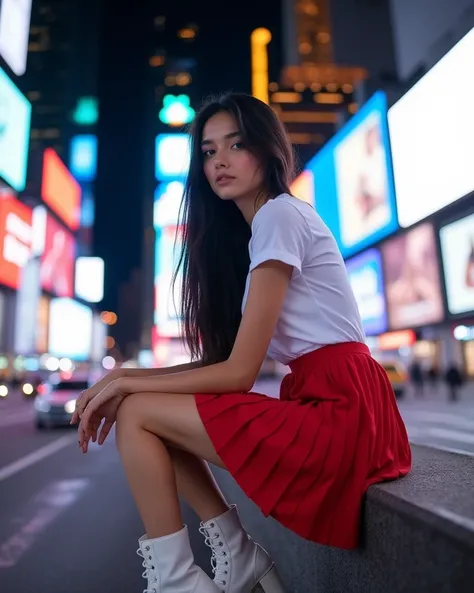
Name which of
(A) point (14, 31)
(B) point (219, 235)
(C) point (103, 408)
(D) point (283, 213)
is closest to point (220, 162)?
(B) point (219, 235)

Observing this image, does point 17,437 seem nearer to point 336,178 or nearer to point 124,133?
point 336,178

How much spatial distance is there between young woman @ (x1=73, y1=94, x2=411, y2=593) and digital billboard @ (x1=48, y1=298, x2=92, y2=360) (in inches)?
1701

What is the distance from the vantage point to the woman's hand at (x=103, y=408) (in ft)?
4.45

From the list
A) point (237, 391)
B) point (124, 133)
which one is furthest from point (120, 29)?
point (237, 391)

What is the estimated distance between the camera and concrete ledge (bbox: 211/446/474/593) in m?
0.79

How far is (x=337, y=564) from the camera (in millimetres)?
1347

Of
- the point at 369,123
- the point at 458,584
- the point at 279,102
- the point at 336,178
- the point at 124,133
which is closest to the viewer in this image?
the point at 458,584

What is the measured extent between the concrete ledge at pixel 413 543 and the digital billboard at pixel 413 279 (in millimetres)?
11915

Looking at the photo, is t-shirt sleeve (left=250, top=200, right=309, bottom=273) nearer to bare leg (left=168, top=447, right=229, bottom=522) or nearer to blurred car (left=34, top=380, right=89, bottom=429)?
bare leg (left=168, top=447, right=229, bottom=522)

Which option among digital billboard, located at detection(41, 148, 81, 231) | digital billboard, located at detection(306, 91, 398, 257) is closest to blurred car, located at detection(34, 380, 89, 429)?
digital billboard, located at detection(306, 91, 398, 257)

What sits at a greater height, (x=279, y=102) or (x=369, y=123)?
(x=279, y=102)

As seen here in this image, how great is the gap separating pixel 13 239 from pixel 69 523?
104 feet

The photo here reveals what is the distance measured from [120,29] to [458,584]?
53.4m

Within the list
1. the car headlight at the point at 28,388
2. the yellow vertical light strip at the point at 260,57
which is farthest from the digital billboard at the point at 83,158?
the car headlight at the point at 28,388
